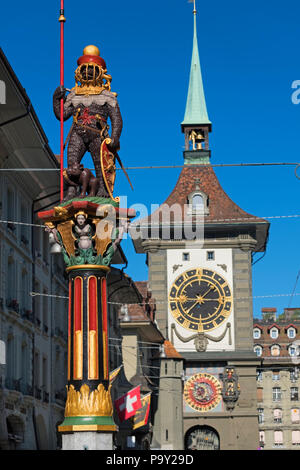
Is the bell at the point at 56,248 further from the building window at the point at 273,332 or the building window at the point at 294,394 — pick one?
the building window at the point at 273,332

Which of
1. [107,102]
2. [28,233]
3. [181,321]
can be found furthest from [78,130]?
[181,321]

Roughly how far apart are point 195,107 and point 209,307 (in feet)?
62.2

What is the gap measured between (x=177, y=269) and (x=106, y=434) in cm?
5777

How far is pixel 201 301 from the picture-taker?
3029 inches

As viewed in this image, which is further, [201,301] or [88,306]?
[201,301]

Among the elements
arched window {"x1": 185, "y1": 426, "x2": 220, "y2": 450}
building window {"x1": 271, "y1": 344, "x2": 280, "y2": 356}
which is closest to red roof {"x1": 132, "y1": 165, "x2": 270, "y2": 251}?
arched window {"x1": 185, "y1": 426, "x2": 220, "y2": 450}

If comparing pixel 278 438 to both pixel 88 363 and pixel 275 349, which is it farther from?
pixel 88 363

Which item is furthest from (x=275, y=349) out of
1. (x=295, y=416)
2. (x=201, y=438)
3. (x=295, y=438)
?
(x=201, y=438)

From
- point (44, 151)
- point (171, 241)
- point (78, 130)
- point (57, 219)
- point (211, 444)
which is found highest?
point (171, 241)

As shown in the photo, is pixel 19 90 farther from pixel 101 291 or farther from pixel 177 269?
pixel 177 269

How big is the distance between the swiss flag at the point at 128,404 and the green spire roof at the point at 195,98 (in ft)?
145

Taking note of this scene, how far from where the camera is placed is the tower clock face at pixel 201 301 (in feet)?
252

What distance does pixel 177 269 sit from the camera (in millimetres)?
78000

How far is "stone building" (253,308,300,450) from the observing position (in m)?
106
